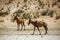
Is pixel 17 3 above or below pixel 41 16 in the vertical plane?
above

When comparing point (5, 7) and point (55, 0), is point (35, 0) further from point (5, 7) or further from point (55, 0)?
point (5, 7)

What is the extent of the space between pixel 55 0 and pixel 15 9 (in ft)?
2.52

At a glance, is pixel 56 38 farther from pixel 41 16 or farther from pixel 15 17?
pixel 15 17

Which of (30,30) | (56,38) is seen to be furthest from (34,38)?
(56,38)

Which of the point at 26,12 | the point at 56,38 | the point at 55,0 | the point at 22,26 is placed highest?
the point at 55,0

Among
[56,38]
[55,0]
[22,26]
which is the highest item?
[55,0]

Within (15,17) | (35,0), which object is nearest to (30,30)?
(15,17)

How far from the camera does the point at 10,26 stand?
10.6 ft

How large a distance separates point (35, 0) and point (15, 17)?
494 millimetres

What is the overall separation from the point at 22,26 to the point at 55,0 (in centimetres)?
78

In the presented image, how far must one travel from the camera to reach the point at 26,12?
128 inches

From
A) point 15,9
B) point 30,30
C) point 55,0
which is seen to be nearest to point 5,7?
point 15,9

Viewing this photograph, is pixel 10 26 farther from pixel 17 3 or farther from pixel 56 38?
pixel 56 38

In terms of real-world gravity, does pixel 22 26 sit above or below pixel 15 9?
below
